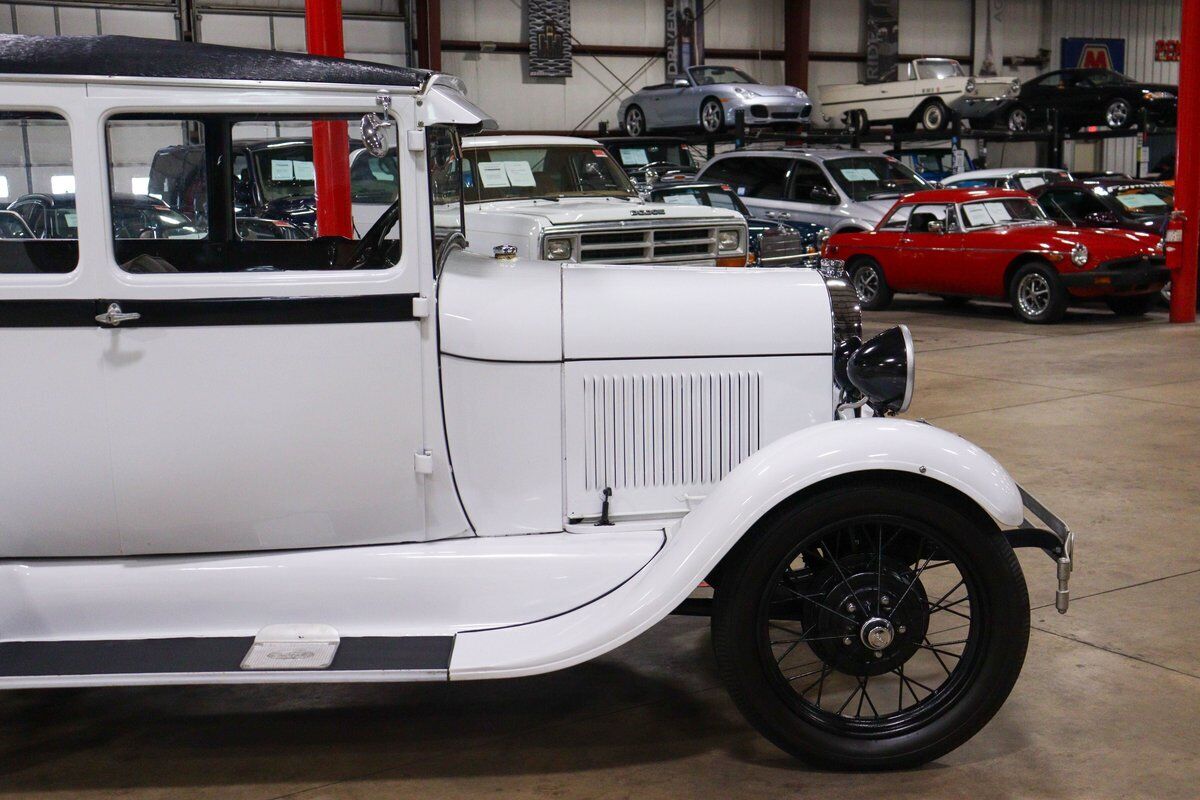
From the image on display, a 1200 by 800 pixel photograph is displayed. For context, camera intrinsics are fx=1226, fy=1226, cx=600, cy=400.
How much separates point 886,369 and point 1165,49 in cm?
3118

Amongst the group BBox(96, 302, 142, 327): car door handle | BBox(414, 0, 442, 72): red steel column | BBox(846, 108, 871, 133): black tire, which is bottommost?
BBox(96, 302, 142, 327): car door handle

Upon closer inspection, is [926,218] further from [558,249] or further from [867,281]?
[558,249]

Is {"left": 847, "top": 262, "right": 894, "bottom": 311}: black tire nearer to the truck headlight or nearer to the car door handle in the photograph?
the truck headlight

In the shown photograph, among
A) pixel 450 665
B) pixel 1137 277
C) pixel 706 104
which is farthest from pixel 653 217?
pixel 706 104

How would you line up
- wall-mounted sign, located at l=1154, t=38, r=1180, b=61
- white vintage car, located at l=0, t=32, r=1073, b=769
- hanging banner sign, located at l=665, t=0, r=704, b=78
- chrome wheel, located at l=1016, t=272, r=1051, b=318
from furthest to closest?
wall-mounted sign, located at l=1154, t=38, r=1180, b=61
hanging banner sign, located at l=665, t=0, r=704, b=78
chrome wheel, located at l=1016, t=272, r=1051, b=318
white vintage car, located at l=0, t=32, r=1073, b=769

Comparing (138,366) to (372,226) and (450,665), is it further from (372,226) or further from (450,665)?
(450,665)

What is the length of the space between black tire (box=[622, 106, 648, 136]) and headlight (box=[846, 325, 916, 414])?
Result: 19.0 m

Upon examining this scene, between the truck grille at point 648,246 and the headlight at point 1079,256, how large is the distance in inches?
176

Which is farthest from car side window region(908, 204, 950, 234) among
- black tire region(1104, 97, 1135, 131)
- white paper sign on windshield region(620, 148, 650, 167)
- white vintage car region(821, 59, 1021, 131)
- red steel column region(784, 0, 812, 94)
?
red steel column region(784, 0, 812, 94)

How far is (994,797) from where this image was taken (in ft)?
10.3

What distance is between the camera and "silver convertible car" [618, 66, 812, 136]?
66.0 feet

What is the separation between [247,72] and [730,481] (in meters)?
1.65

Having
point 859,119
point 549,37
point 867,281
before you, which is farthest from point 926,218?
point 549,37

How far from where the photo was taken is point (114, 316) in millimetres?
3174
